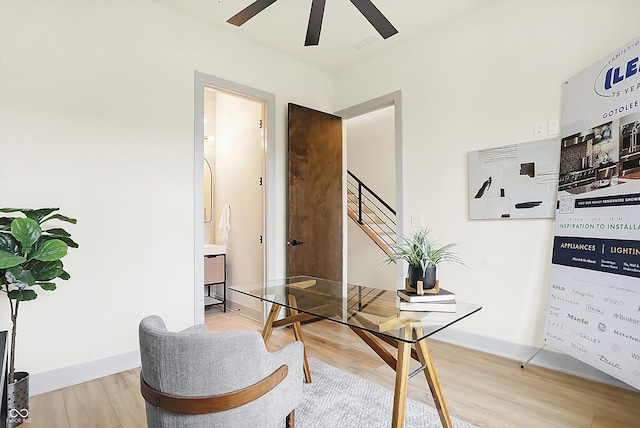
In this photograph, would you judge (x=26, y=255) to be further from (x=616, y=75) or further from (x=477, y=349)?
(x=616, y=75)

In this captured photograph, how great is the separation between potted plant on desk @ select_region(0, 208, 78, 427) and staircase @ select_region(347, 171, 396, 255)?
4210 mm

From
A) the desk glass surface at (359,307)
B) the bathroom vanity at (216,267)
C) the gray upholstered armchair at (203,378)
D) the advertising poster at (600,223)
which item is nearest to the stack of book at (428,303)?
the desk glass surface at (359,307)

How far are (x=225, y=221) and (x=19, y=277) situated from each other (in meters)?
3.02

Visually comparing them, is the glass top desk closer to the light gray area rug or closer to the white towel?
the light gray area rug

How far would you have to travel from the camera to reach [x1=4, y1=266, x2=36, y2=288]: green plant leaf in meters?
1.93

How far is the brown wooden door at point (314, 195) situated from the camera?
3.98 m

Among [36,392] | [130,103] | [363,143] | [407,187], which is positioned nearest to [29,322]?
[36,392]

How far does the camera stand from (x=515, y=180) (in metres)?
2.96

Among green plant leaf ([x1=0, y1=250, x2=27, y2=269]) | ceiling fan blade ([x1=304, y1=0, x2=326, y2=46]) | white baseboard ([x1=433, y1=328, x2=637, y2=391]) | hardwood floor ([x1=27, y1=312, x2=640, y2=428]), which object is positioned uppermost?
ceiling fan blade ([x1=304, y1=0, x2=326, y2=46])

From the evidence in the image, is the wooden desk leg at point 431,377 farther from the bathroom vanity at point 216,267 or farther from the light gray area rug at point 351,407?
the bathroom vanity at point 216,267

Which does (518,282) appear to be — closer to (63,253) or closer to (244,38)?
(63,253)

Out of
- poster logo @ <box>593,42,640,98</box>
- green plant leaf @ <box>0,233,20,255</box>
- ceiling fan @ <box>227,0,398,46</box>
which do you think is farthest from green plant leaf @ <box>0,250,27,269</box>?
poster logo @ <box>593,42,640,98</box>

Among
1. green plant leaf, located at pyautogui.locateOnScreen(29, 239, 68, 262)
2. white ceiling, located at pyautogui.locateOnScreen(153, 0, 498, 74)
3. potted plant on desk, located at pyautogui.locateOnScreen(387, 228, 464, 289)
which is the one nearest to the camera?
potted plant on desk, located at pyautogui.locateOnScreen(387, 228, 464, 289)

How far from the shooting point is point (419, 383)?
251 cm
